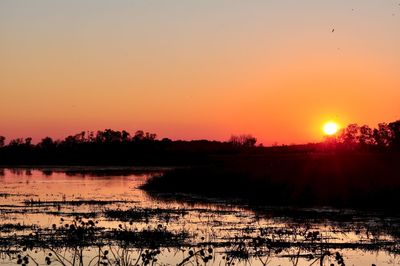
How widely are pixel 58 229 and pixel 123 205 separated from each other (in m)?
13.2

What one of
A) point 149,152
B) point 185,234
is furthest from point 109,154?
point 185,234

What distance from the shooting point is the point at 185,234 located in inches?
911

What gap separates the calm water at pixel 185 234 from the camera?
18.0 metres

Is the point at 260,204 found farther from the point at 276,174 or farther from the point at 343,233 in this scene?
the point at 343,233

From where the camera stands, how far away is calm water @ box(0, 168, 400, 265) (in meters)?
18.0

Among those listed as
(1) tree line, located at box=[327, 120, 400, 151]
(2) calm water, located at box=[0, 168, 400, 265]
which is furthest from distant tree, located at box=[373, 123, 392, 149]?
(2) calm water, located at box=[0, 168, 400, 265]

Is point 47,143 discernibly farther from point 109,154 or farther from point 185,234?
point 185,234

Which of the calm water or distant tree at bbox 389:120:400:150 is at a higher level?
distant tree at bbox 389:120:400:150

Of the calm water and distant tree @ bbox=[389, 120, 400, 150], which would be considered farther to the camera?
distant tree @ bbox=[389, 120, 400, 150]

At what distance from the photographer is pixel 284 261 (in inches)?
731

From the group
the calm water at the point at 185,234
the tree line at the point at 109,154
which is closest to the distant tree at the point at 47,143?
the tree line at the point at 109,154

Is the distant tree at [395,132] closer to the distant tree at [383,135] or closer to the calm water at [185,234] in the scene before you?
the distant tree at [383,135]

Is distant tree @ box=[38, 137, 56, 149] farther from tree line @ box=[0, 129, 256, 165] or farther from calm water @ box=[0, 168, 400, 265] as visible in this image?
calm water @ box=[0, 168, 400, 265]

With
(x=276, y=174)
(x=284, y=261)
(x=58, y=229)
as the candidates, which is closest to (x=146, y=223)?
(x=58, y=229)
